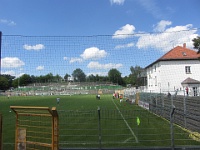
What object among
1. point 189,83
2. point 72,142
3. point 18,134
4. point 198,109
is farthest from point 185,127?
point 189,83

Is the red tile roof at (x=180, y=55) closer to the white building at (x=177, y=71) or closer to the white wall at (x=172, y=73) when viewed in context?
the white building at (x=177, y=71)

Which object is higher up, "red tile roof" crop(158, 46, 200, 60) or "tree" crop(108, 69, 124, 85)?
"red tile roof" crop(158, 46, 200, 60)

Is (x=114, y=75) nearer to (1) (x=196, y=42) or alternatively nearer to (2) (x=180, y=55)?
(1) (x=196, y=42)

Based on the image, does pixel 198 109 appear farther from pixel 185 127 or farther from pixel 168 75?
pixel 168 75

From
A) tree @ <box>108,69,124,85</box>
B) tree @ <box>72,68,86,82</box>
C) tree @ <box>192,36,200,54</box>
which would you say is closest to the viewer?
tree @ <box>72,68,86,82</box>

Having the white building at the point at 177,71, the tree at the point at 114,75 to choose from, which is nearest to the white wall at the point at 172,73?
the white building at the point at 177,71

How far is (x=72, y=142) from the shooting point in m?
9.55

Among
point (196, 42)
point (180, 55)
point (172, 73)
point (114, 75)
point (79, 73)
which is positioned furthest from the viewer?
Result: point (172, 73)

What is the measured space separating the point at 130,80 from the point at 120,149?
12565cm

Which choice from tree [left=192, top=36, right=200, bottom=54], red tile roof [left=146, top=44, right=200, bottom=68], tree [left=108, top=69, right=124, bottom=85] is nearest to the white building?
red tile roof [left=146, top=44, right=200, bottom=68]

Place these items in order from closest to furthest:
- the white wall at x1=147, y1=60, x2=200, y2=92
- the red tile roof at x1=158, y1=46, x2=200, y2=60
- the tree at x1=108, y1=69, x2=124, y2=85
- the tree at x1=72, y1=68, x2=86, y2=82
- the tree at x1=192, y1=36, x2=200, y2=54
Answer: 1. the tree at x1=72, y1=68, x2=86, y2=82
2. the tree at x1=108, y1=69, x2=124, y2=85
3. the tree at x1=192, y1=36, x2=200, y2=54
4. the white wall at x1=147, y1=60, x2=200, y2=92
5. the red tile roof at x1=158, y1=46, x2=200, y2=60

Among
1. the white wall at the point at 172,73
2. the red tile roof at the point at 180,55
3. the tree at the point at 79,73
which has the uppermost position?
the red tile roof at the point at 180,55

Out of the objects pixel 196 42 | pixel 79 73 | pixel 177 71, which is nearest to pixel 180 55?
pixel 177 71

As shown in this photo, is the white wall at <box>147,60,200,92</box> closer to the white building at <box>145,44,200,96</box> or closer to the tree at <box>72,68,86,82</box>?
the white building at <box>145,44,200,96</box>
